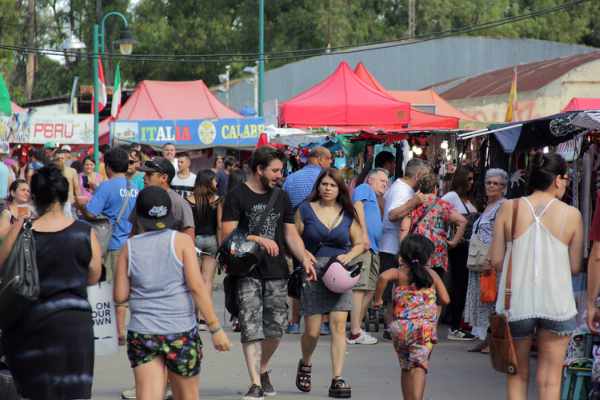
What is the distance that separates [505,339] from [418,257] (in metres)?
1.04

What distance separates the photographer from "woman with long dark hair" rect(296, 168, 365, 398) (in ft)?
29.2

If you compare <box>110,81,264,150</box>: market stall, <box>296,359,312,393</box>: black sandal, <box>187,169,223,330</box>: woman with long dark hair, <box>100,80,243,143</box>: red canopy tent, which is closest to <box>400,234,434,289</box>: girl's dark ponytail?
<box>296,359,312,393</box>: black sandal

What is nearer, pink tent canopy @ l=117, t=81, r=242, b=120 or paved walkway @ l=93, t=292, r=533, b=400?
paved walkway @ l=93, t=292, r=533, b=400

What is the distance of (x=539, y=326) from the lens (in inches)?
279

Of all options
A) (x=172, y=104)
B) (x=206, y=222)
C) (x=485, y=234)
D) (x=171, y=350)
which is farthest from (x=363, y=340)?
(x=172, y=104)

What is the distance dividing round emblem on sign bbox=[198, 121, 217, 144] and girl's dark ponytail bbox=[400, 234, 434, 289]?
72.0 ft

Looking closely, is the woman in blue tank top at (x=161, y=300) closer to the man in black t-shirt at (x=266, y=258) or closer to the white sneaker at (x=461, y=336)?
the man in black t-shirt at (x=266, y=258)

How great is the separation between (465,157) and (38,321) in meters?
9.84

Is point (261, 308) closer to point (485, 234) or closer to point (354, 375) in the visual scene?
point (354, 375)

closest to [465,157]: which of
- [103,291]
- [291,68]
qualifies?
[103,291]

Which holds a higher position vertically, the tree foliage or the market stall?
the tree foliage

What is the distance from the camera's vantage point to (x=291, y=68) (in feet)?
152

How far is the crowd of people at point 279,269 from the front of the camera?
20.7 feet

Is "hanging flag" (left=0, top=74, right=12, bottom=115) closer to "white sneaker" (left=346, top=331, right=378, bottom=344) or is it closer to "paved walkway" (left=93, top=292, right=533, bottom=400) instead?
"paved walkway" (left=93, top=292, right=533, bottom=400)
